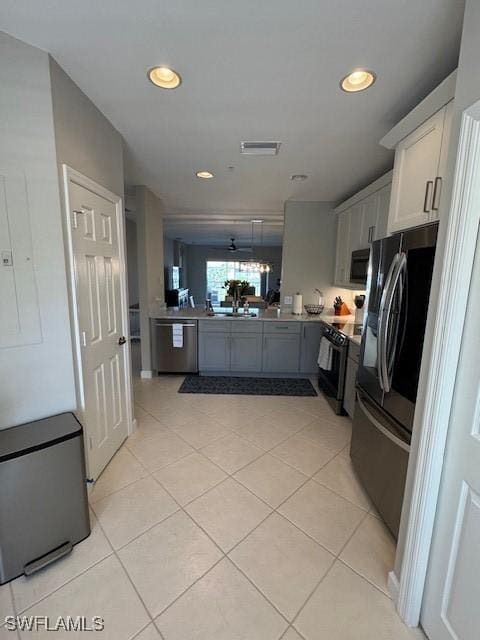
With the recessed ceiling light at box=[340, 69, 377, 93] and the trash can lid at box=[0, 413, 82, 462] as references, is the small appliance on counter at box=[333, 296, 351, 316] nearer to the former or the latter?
the recessed ceiling light at box=[340, 69, 377, 93]

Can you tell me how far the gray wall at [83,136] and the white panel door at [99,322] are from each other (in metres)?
0.16

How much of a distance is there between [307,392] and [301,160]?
2641mm

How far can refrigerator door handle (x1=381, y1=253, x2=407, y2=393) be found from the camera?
59.3 inches

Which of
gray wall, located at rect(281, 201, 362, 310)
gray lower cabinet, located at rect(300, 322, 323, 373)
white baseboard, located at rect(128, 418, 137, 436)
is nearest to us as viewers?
white baseboard, located at rect(128, 418, 137, 436)

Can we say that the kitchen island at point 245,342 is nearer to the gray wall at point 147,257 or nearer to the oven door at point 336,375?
the gray wall at point 147,257

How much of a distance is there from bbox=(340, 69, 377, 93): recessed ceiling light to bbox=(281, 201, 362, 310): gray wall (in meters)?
2.54

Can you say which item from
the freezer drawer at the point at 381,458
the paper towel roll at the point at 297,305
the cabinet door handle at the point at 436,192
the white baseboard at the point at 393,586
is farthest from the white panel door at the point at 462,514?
the paper towel roll at the point at 297,305

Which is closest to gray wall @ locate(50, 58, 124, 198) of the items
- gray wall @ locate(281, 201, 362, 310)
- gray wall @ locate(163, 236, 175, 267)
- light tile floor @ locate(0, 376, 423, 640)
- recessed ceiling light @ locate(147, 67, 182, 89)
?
recessed ceiling light @ locate(147, 67, 182, 89)

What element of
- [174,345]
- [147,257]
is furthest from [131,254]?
[174,345]

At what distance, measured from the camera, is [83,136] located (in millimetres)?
1771

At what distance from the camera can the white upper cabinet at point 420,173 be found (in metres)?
1.47

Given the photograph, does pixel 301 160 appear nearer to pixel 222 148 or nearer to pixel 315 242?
pixel 222 148

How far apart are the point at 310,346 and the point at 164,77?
3258mm

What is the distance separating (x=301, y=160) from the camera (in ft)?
8.79
